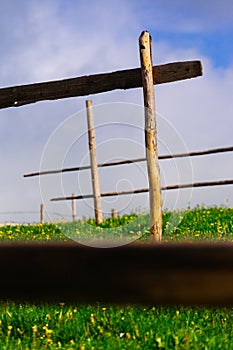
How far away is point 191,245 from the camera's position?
4.82 ft

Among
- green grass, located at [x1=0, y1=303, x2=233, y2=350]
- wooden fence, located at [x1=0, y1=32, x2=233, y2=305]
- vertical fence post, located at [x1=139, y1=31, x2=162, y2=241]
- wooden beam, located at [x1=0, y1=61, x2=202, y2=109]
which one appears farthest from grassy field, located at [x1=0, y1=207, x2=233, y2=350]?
wooden beam, located at [x1=0, y1=61, x2=202, y2=109]

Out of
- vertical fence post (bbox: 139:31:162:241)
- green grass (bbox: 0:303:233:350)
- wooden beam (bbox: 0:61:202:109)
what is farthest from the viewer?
wooden beam (bbox: 0:61:202:109)

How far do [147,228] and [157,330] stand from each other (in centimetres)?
438

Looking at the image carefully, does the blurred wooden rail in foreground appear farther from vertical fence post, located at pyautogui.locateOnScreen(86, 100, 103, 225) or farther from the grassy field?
vertical fence post, located at pyautogui.locateOnScreen(86, 100, 103, 225)

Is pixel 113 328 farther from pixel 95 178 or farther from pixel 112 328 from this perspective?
pixel 95 178

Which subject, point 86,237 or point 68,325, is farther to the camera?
point 86,237

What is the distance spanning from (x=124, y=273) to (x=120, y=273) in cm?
1

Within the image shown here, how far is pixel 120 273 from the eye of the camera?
149cm

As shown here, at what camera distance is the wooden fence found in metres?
1.45

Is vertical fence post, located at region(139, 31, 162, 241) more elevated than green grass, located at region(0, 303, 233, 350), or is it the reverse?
vertical fence post, located at region(139, 31, 162, 241)

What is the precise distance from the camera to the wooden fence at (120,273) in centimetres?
145

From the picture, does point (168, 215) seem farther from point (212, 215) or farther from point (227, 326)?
point (227, 326)

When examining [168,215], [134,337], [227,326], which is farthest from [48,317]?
[168,215]

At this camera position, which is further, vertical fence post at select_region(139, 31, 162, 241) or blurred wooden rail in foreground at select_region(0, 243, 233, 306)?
vertical fence post at select_region(139, 31, 162, 241)
